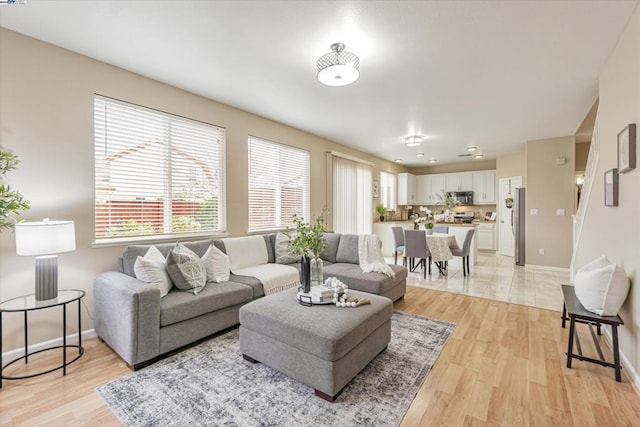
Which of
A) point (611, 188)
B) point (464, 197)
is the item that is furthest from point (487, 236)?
point (611, 188)

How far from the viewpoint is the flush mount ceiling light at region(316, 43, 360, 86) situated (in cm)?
248

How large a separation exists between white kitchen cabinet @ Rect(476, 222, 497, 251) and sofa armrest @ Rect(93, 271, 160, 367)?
831 cm

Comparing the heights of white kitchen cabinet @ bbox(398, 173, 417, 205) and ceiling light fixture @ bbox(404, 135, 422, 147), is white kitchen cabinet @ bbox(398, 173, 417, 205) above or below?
below

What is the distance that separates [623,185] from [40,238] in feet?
15.2

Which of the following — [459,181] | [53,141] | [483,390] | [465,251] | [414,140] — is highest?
[414,140]

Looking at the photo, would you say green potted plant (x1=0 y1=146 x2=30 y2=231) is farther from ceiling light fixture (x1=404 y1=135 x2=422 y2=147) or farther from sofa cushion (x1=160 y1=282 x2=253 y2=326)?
ceiling light fixture (x1=404 y1=135 x2=422 y2=147)

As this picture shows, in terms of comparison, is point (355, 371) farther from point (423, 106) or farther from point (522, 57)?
point (423, 106)

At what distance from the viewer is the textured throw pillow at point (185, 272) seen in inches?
106

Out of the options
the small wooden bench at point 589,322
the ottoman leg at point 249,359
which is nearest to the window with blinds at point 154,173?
the ottoman leg at point 249,359

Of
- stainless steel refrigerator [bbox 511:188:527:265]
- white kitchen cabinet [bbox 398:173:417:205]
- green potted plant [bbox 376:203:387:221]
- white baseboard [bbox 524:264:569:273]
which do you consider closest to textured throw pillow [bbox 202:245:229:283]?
green potted plant [bbox 376:203:387:221]

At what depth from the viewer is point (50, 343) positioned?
2.54 meters

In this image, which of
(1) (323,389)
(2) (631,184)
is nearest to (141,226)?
(1) (323,389)

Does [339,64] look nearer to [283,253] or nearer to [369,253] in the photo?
[369,253]

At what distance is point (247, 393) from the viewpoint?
1.95 meters
